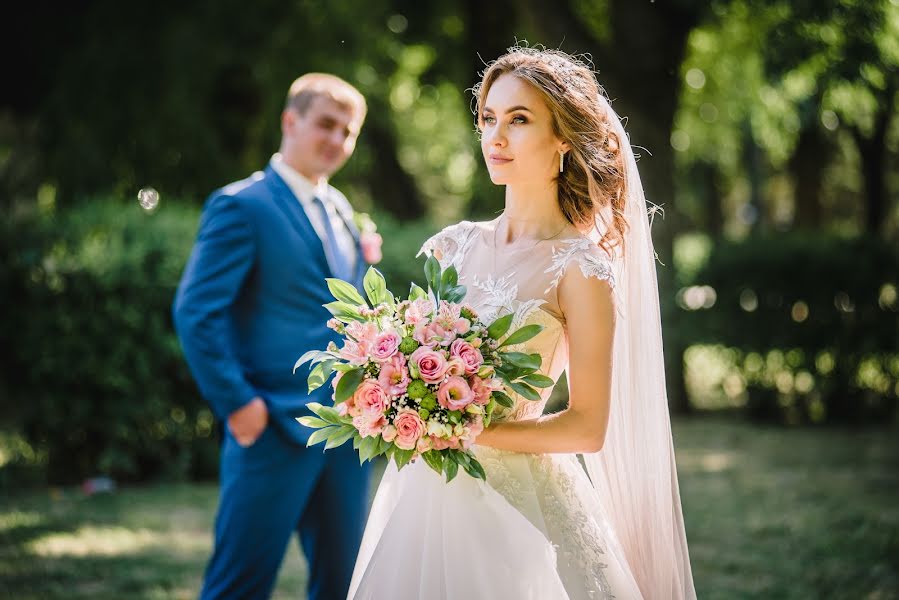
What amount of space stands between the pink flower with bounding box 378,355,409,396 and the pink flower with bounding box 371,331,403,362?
22 millimetres

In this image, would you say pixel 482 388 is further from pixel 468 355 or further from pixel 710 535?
pixel 710 535

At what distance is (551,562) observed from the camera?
2648 mm

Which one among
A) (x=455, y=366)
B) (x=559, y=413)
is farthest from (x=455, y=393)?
(x=559, y=413)

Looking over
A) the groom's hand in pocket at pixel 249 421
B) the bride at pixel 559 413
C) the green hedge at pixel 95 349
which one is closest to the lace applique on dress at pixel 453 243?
the bride at pixel 559 413

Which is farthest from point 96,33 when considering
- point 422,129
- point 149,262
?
point 422,129

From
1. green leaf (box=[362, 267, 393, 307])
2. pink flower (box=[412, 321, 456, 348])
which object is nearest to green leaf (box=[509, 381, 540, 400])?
pink flower (box=[412, 321, 456, 348])

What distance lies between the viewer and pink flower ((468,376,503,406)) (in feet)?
8.25

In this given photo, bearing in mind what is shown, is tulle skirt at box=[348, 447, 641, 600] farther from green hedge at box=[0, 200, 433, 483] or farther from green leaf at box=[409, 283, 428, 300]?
green hedge at box=[0, 200, 433, 483]

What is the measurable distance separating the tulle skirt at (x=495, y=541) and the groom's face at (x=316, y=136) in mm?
1766

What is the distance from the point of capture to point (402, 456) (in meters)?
2.53

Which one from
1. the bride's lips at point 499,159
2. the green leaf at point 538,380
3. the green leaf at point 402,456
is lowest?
the green leaf at point 402,456

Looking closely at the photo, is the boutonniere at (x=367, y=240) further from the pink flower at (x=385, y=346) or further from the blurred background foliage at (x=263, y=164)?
the blurred background foliage at (x=263, y=164)

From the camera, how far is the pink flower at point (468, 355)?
8.20 feet

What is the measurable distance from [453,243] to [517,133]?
0.51 m
